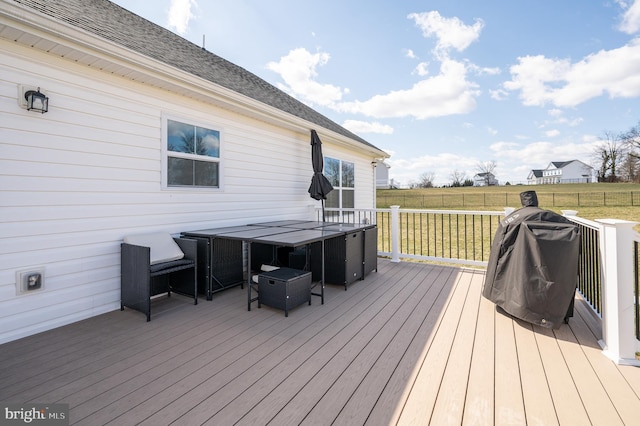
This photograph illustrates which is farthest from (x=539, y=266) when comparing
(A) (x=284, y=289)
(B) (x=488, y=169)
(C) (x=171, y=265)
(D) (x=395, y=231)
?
(B) (x=488, y=169)

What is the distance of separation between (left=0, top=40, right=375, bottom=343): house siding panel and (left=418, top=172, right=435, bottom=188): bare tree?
41.9 meters

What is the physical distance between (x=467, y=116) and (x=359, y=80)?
13053 mm

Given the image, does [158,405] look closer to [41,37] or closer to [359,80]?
[41,37]

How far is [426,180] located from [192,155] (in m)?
43.0

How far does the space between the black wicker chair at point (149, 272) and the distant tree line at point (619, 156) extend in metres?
41.1

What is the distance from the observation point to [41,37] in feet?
7.96

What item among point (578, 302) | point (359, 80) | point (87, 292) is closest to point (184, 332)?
point (87, 292)

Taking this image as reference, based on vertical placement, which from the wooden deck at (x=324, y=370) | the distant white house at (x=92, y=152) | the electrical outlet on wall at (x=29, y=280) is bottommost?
the wooden deck at (x=324, y=370)

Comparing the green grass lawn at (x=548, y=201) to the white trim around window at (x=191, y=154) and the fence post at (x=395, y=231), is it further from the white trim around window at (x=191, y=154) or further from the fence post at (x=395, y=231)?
the white trim around window at (x=191, y=154)

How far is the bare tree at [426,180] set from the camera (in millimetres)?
42188

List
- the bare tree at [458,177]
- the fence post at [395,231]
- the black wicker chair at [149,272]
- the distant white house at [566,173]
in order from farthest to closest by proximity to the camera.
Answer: the distant white house at [566,173] → the bare tree at [458,177] → the fence post at [395,231] → the black wicker chair at [149,272]

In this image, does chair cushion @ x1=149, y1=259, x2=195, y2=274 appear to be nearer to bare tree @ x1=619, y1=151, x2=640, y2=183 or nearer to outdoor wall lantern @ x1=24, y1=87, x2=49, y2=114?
outdoor wall lantern @ x1=24, y1=87, x2=49, y2=114

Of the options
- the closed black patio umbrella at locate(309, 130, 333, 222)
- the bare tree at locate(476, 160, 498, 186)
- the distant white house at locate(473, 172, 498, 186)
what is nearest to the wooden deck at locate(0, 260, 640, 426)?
the closed black patio umbrella at locate(309, 130, 333, 222)

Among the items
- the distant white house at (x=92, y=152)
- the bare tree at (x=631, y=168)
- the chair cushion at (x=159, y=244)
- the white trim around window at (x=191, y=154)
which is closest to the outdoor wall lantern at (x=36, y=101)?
the distant white house at (x=92, y=152)
